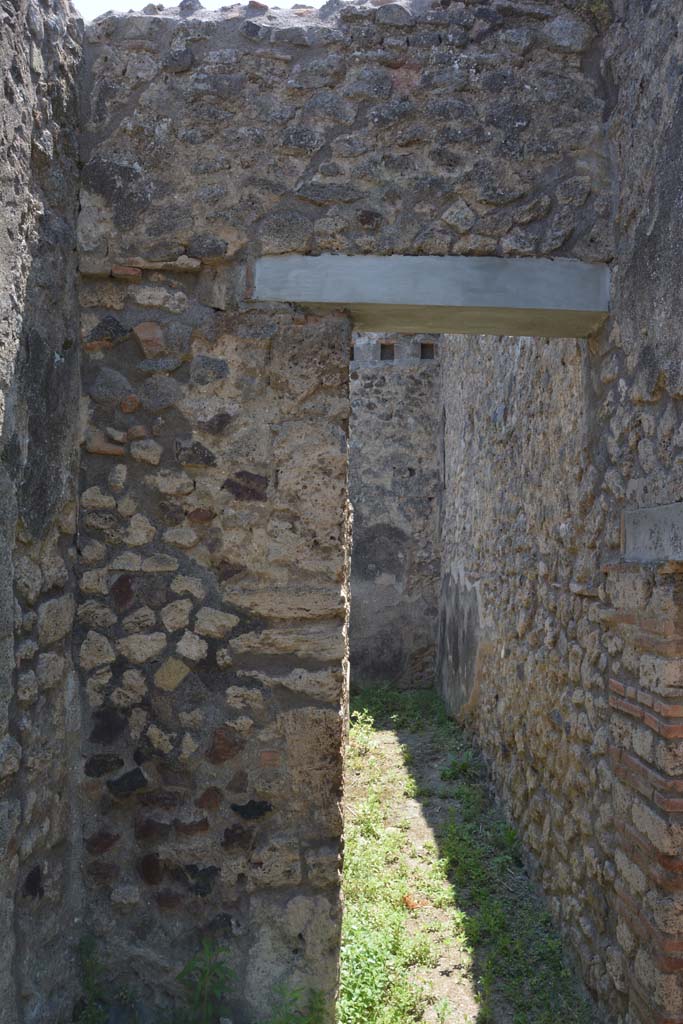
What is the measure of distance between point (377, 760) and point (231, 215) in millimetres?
4451

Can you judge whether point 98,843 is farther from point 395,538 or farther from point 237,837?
point 395,538

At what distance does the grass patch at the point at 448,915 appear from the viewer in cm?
318

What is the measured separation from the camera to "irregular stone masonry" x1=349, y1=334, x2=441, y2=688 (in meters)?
9.23

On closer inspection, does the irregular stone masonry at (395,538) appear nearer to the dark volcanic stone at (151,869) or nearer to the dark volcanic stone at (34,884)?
the dark volcanic stone at (151,869)

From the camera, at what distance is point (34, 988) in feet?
8.30

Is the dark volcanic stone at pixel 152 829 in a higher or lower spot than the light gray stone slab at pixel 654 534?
lower

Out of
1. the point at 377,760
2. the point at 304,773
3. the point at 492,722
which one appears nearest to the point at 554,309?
the point at 304,773

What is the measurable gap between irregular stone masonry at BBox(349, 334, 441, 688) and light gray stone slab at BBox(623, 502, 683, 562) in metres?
6.30

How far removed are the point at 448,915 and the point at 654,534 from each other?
2179 millimetres

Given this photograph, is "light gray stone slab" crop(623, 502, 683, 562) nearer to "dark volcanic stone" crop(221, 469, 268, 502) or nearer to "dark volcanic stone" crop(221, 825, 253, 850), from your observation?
"dark volcanic stone" crop(221, 469, 268, 502)

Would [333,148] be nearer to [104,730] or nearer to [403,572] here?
[104,730]

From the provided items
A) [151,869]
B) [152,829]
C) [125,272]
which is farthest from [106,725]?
[125,272]

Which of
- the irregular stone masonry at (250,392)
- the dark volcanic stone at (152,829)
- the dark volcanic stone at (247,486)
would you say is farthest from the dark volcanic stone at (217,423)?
the dark volcanic stone at (152,829)

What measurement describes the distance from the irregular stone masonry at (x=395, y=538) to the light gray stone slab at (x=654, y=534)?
6.30m
